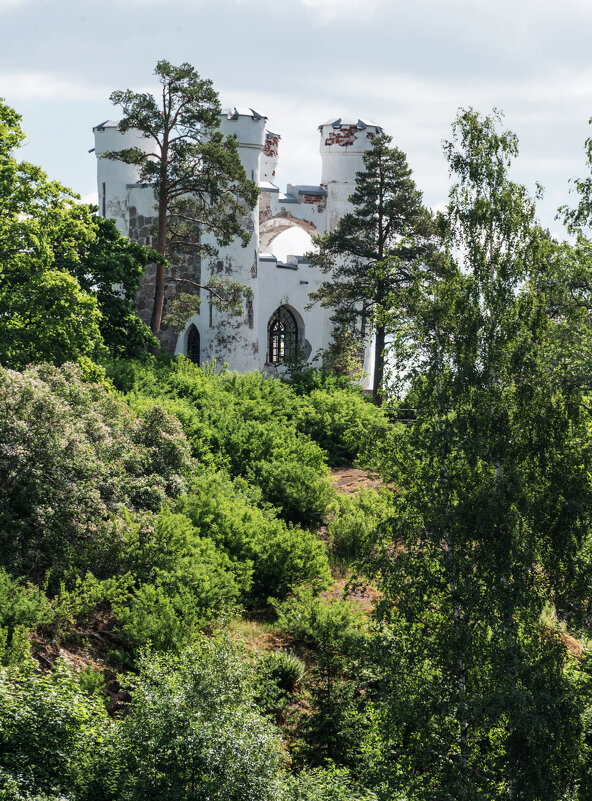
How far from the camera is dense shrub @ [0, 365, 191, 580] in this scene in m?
14.4

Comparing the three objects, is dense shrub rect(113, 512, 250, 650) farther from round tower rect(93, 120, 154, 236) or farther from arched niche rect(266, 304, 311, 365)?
round tower rect(93, 120, 154, 236)

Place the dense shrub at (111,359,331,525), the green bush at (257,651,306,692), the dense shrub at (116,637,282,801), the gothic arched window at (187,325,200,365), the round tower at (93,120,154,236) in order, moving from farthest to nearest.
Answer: the round tower at (93,120,154,236) → the gothic arched window at (187,325,200,365) → the dense shrub at (111,359,331,525) → the green bush at (257,651,306,692) → the dense shrub at (116,637,282,801)

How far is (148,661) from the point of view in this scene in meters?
11.9

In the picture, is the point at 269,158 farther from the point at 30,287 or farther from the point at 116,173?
the point at 30,287

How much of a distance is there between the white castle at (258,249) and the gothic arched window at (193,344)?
0.03 metres

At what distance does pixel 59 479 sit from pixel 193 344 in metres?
18.0

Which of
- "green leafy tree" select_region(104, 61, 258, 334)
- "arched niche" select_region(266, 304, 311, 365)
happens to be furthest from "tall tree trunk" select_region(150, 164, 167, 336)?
"arched niche" select_region(266, 304, 311, 365)

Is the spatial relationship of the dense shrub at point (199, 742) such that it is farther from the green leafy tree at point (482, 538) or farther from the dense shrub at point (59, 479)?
the dense shrub at point (59, 479)

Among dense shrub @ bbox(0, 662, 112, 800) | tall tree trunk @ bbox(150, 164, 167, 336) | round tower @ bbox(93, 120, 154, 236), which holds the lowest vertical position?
dense shrub @ bbox(0, 662, 112, 800)

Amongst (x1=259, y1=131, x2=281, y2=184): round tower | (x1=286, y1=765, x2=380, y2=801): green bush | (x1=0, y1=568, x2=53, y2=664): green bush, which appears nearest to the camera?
(x1=286, y1=765, x2=380, y2=801): green bush

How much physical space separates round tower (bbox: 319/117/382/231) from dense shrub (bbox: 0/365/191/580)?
18948 millimetres

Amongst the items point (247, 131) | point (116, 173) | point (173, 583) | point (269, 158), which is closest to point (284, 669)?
point (173, 583)

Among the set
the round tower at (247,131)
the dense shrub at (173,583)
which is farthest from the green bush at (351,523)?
the round tower at (247,131)

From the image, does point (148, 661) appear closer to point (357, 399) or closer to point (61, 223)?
point (61, 223)
